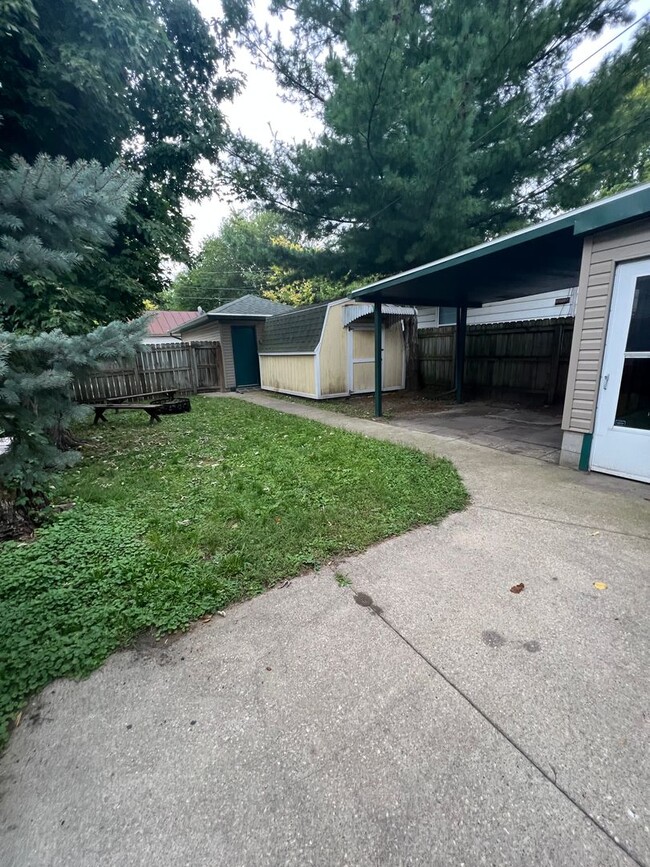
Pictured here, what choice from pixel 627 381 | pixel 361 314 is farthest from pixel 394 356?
pixel 627 381

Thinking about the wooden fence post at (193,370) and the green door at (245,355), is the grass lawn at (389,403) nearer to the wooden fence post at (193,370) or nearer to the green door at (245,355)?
the green door at (245,355)

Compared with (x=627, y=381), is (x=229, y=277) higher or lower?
higher

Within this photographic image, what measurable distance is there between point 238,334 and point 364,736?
43.9 feet

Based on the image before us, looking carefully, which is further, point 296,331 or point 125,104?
point 296,331

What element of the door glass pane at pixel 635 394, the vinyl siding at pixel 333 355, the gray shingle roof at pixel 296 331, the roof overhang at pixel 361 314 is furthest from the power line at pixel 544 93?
the door glass pane at pixel 635 394

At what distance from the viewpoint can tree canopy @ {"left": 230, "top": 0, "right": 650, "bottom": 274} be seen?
6301mm

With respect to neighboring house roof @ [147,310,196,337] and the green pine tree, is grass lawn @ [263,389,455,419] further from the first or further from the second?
neighboring house roof @ [147,310,196,337]

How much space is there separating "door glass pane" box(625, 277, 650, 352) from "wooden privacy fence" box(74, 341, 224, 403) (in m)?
10.8

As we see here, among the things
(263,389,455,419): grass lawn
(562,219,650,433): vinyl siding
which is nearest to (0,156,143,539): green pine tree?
(562,219,650,433): vinyl siding

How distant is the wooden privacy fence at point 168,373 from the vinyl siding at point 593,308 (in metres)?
10.4

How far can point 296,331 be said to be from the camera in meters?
10.6

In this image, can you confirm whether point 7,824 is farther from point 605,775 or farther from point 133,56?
point 133,56

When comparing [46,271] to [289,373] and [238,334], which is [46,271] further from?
[238,334]

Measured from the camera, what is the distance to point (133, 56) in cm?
470
